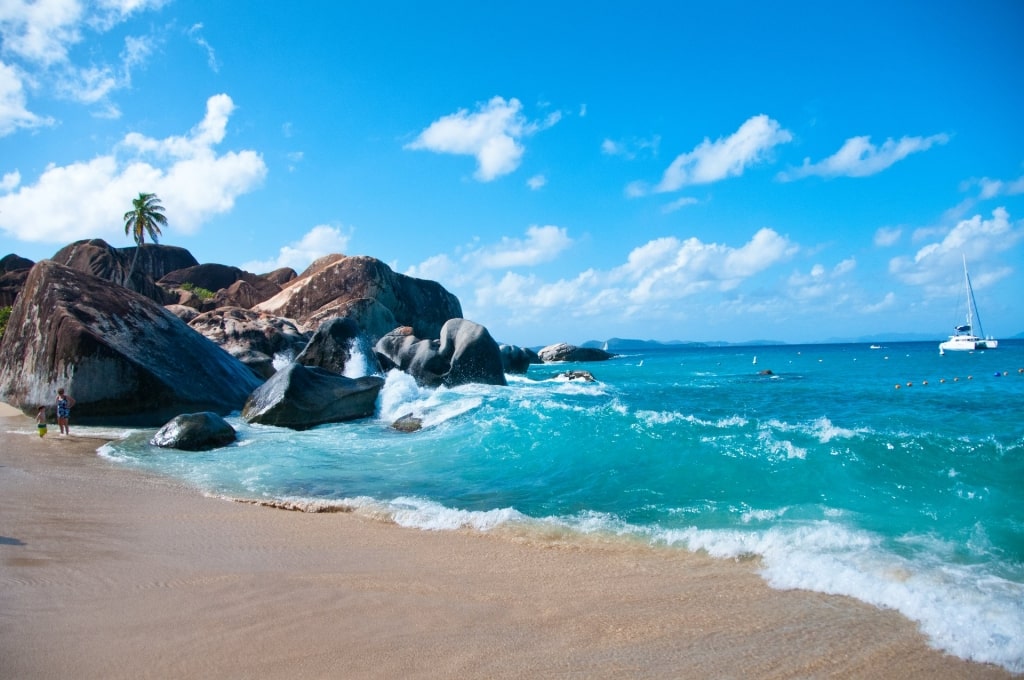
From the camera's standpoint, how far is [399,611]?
442cm

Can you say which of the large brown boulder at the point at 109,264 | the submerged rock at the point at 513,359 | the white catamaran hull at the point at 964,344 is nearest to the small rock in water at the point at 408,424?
the submerged rock at the point at 513,359

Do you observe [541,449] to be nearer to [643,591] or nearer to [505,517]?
[505,517]

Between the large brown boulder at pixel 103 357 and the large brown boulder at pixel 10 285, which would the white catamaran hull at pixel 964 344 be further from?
the large brown boulder at pixel 10 285

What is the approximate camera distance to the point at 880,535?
6426mm

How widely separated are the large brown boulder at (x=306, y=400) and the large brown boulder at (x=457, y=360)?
7787 mm

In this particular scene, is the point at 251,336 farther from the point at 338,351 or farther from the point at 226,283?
the point at 226,283

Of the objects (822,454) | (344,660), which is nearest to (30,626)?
(344,660)

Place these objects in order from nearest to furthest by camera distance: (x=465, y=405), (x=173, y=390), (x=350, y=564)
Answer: (x=350, y=564), (x=173, y=390), (x=465, y=405)

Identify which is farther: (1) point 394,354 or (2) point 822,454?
(1) point 394,354

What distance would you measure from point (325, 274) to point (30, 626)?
40.1 m

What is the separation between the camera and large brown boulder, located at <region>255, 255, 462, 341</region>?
40.4 meters

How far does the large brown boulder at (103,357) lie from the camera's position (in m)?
14.9

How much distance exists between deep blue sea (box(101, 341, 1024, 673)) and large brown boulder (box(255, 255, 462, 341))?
83.3 feet

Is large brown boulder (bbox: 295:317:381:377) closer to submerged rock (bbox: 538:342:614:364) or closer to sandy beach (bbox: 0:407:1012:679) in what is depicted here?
sandy beach (bbox: 0:407:1012:679)
